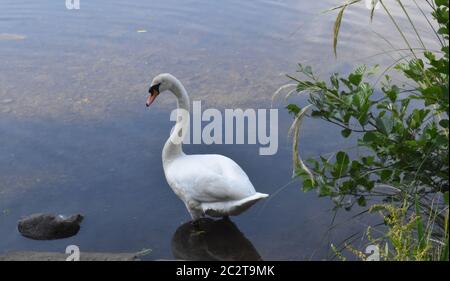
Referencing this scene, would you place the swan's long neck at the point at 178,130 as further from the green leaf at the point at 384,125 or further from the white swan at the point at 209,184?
the green leaf at the point at 384,125

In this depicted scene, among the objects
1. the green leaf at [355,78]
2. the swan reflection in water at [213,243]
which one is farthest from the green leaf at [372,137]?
the swan reflection in water at [213,243]

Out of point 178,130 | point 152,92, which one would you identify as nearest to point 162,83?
point 152,92

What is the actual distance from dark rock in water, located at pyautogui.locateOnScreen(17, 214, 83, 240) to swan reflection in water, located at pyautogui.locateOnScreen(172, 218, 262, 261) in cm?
67

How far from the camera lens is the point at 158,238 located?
4.51 metres

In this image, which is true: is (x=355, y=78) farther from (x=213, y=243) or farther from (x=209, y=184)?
(x=213, y=243)

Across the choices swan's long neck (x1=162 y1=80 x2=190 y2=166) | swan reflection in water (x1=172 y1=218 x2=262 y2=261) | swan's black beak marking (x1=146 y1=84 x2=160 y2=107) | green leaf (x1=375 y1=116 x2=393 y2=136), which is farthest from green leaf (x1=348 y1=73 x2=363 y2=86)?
swan's black beak marking (x1=146 y1=84 x2=160 y2=107)

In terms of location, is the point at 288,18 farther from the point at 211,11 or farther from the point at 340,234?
the point at 340,234

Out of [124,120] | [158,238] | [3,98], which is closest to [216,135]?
[124,120]

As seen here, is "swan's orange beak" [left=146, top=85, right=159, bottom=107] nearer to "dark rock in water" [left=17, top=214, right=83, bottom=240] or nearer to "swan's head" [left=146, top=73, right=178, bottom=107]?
"swan's head" [left=146, top=73, right=178, bottom=107]

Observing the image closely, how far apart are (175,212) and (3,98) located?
2303 mm
